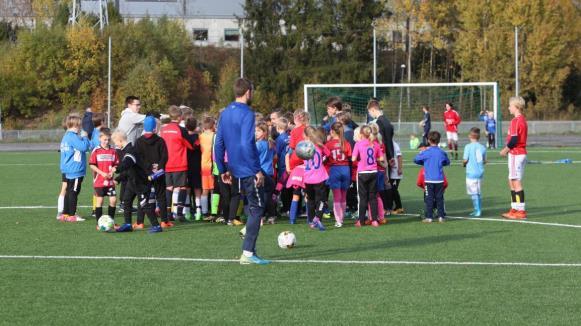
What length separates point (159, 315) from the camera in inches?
306

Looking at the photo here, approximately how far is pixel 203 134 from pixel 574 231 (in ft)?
19.3

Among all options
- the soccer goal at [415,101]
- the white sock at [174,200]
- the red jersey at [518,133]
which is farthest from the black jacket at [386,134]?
the soccer goal at [415,101]

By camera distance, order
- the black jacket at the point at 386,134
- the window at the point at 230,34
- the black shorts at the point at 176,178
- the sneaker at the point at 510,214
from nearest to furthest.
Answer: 1. the black shorts at the point at 176,178
2. the sneaker at the point at 510,214
3. the black jacket at the point at 386,134
4. the window at the point at 230,34

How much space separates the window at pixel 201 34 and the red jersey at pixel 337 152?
59.6 meters

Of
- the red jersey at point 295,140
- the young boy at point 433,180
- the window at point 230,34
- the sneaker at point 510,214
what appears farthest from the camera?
the window at point 230,34

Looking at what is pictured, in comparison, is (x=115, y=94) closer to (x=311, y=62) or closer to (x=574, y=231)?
(x=311, y=62)

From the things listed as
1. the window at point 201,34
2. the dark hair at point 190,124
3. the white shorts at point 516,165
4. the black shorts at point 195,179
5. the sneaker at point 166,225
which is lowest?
the sneaker at point 166,225

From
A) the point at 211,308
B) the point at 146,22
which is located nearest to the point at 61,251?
the point at 211,308

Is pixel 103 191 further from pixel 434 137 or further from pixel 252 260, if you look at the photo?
pixel 434 137

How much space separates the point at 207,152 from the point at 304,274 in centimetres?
547

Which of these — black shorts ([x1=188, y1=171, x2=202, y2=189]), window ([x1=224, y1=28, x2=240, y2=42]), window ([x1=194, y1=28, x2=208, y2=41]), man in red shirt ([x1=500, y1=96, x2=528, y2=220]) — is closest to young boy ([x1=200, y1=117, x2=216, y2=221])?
black shorts ([x1=188, y1=171, x2=202, y2=189])

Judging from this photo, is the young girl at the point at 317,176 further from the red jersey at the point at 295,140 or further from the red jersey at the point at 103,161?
the red jersey at the point at 103,161

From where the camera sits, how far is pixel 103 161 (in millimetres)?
14148

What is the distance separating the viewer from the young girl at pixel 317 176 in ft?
44.7
